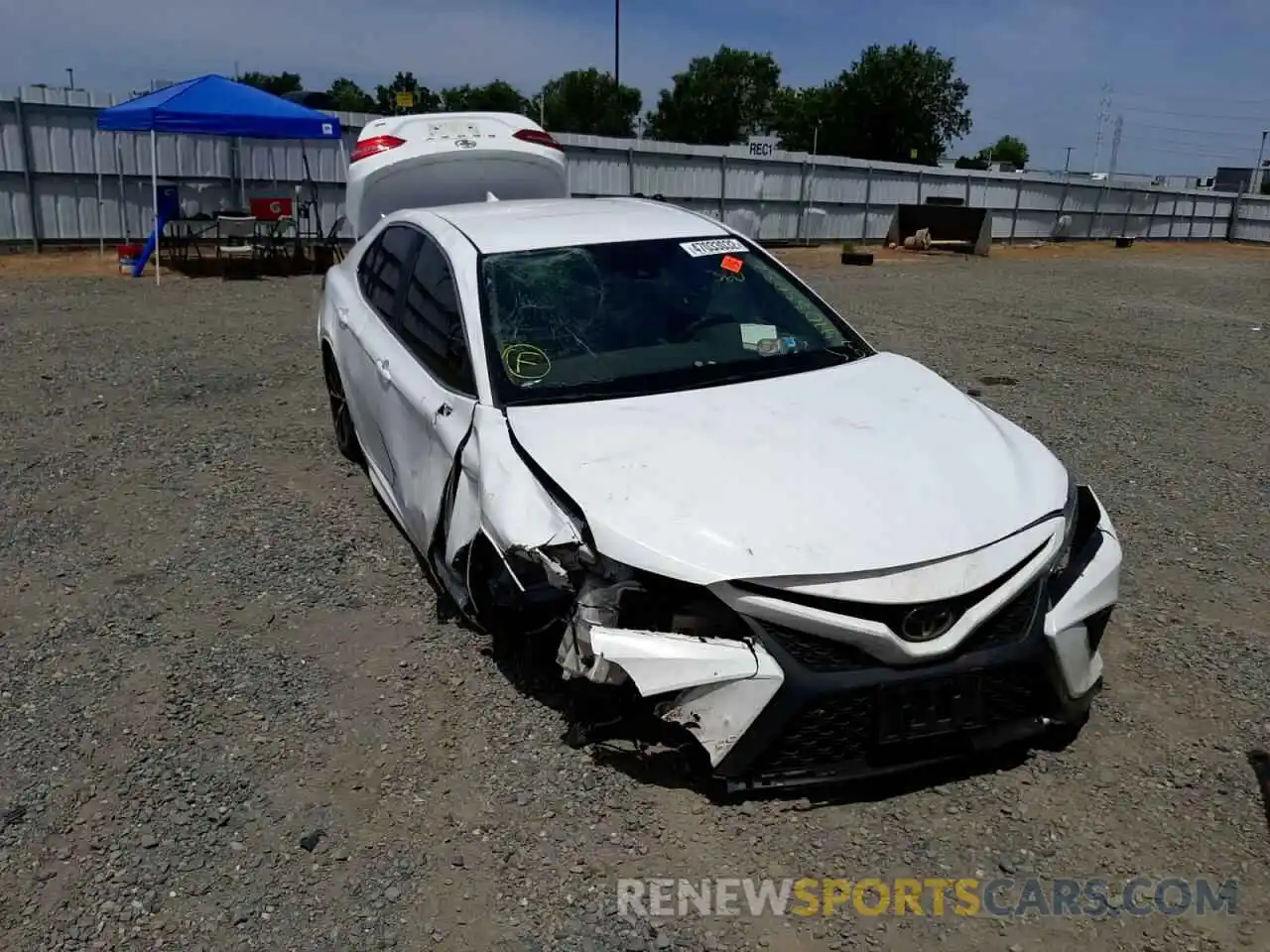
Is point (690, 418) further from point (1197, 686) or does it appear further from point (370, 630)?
point (1197, 686)

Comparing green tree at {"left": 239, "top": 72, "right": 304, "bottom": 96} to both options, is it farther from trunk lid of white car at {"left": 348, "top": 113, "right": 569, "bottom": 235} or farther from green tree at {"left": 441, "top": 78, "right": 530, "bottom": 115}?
trunk lid of white car at {"left": 348, "top": 113, "right": 569, "bottom": 235}

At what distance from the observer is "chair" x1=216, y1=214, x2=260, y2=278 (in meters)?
14.4

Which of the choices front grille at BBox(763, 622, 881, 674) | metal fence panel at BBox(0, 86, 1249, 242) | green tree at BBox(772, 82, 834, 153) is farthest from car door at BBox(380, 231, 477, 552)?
green tree at BBox(772, 82, 834, 153)

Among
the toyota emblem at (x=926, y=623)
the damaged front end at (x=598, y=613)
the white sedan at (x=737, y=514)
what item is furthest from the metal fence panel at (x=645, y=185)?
the toyota emblem at (x=926, y=623)

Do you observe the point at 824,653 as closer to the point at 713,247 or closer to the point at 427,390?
the point at 427,390

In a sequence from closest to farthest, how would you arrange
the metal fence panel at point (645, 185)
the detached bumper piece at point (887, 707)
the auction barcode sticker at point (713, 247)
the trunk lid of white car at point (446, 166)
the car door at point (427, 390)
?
the detached bumper piece at point (887, 707) < the car door at point (427, 390) < the auction barcode sticker at point (713, 247) < the trunk lid of white car at point (446, 166) < the metal fence panel at point (645, 185)

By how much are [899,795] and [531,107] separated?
248 feet

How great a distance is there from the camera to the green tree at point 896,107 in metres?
65.6

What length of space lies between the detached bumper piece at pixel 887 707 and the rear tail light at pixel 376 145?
636 centimetres

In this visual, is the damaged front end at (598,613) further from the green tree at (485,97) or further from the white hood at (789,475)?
the green tree at (485,97)

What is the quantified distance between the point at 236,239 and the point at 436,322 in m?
12.2

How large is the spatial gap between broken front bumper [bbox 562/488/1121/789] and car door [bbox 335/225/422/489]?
2123 millimetres

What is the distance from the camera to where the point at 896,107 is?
6638 cm

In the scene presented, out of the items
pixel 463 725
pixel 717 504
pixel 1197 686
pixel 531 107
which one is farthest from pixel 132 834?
pixel 531 107
